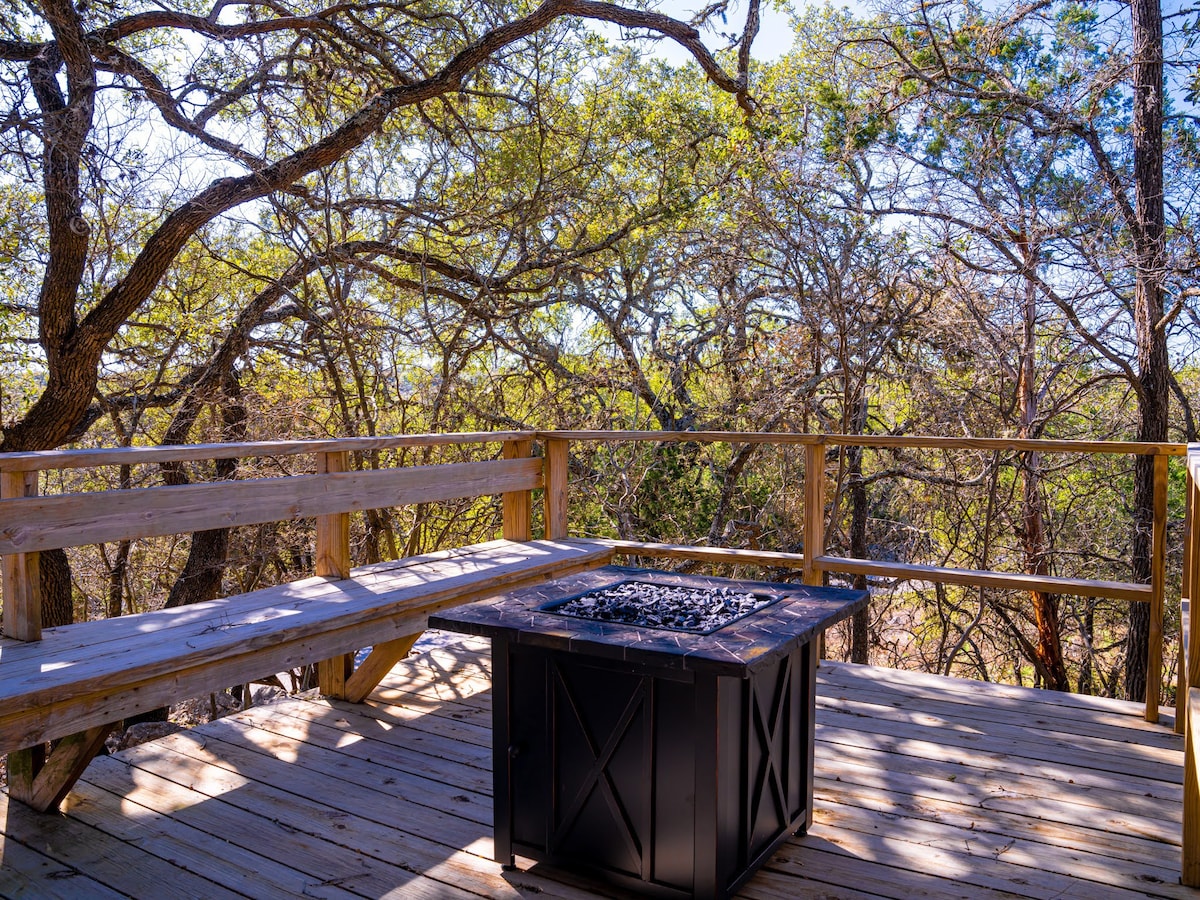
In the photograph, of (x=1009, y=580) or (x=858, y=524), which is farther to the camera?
(x=858, y=524)

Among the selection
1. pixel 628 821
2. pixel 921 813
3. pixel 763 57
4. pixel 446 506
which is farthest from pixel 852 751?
pixel 763 57

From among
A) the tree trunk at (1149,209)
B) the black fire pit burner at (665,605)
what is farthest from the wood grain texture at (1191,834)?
the tree trunk at (1149,209)

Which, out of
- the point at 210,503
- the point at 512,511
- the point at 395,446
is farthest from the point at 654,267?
the point at 210,503

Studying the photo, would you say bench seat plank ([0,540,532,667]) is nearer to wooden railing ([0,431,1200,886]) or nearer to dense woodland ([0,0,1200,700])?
wooden railing ([0,431,1200,886])

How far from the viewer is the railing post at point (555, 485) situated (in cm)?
499

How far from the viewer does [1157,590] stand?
3.65 m

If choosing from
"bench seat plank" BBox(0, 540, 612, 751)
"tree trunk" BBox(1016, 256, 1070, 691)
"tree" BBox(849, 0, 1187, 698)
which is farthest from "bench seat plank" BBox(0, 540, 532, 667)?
A: "tree" BBox(849, 0, 1187, 698)

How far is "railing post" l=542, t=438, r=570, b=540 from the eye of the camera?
16.4 ft

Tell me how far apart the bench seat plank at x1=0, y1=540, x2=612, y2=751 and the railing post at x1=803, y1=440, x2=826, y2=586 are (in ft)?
4.30

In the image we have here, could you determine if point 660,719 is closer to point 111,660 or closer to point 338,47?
point 111,660

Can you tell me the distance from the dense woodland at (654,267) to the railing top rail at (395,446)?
2569mm

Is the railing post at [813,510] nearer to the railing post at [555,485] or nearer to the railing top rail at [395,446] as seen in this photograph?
the railing top rail at [395,446]

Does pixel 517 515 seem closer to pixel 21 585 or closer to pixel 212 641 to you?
pixel 212 641

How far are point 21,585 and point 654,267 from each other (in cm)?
654
